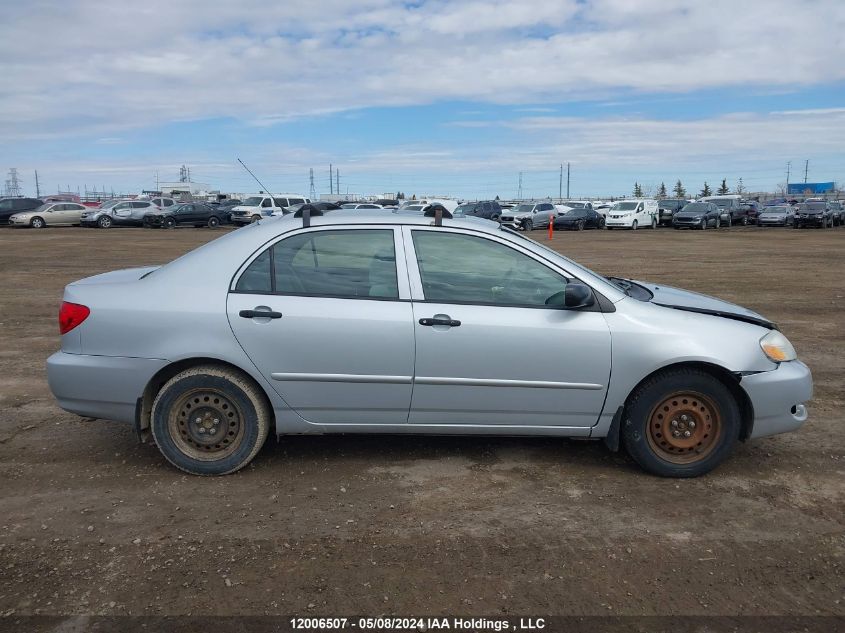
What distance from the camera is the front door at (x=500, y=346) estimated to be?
443cm

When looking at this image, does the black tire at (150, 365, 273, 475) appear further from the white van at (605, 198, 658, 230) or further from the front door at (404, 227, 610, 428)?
the white van at (605, 198, 658, 230)

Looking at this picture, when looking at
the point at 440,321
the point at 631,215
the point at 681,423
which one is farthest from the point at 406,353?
the point at 631,215

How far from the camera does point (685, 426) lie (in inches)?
180

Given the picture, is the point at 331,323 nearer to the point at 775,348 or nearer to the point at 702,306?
the point at 702,306

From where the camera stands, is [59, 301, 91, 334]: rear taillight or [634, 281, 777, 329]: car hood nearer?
[59, 301, 91, 334]: rear taillight

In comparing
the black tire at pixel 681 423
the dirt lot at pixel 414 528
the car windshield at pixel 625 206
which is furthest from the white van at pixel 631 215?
the black tire at pixel 681 423

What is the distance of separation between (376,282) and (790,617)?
9.09 ft

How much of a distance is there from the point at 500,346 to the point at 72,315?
2638 mm

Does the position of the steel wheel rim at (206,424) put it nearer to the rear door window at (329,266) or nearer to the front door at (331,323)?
the front door at (331,323)

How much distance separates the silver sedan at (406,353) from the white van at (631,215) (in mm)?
39693

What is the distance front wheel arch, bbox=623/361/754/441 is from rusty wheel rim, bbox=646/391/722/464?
0.52 ft

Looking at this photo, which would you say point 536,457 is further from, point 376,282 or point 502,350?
point 376,282

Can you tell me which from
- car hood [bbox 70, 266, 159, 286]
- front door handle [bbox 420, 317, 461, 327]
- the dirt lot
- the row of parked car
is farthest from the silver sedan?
the row of parked car

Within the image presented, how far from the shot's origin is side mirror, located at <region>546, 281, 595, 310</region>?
437cm
